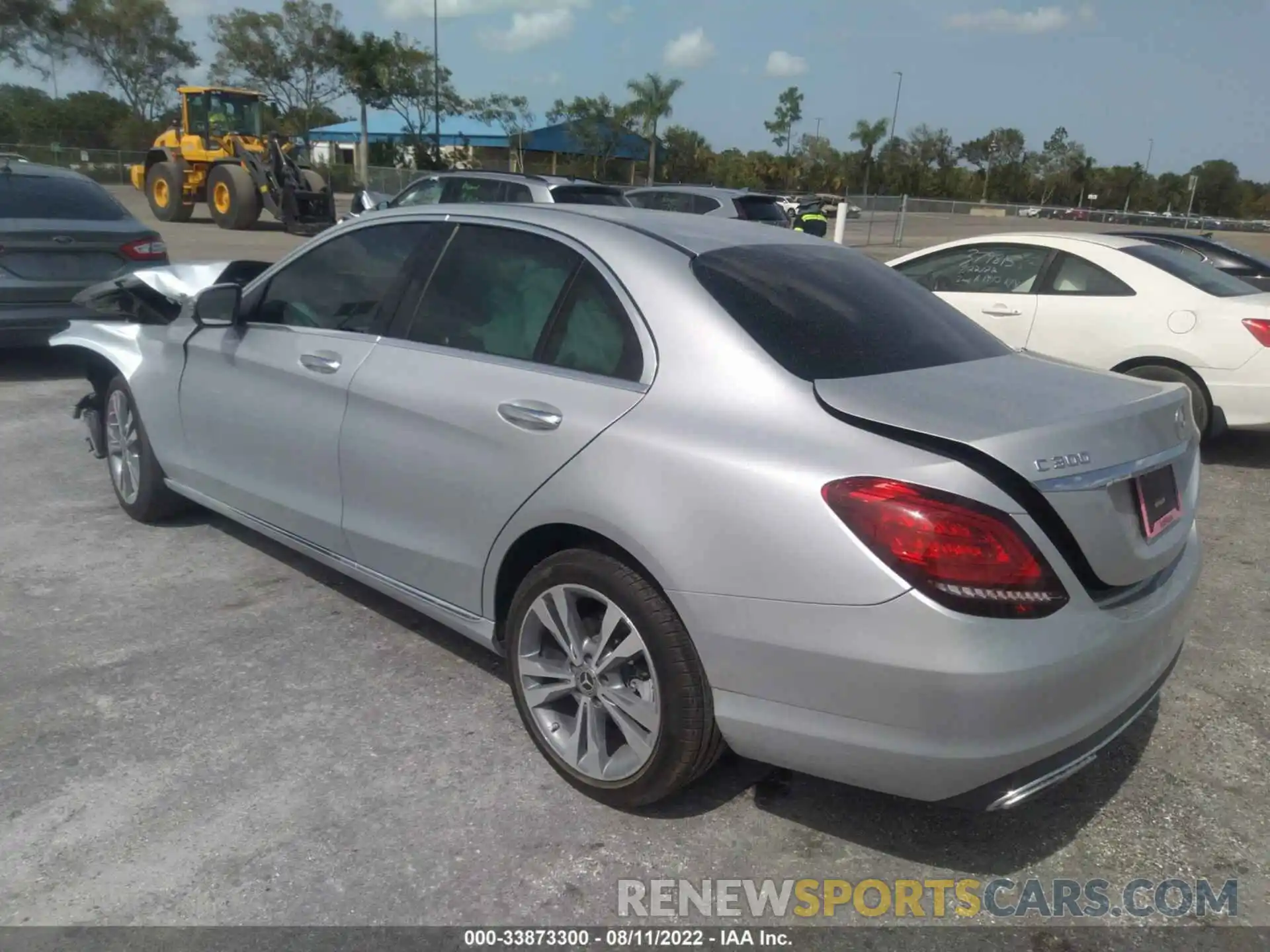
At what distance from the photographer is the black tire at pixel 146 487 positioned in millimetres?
4781

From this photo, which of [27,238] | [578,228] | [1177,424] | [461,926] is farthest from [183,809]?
[27,238]

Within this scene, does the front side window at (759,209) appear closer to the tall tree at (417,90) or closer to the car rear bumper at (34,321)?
the car rear bumper at (34,321)

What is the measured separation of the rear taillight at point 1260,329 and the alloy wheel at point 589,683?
5.70m

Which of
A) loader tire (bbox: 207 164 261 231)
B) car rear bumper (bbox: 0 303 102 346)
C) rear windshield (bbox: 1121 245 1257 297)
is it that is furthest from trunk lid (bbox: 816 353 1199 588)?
loader tire (bbox: 207 164 261 231)

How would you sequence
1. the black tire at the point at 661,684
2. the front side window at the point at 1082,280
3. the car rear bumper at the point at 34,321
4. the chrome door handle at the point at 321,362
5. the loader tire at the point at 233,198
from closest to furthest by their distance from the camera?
the black tire at the point at 661,684, the chrome door handle at the point at 321,362, the front side window at the point at 1082,280, the car rear bumper at the point at 34,321, the loader tire at the point at 233,198

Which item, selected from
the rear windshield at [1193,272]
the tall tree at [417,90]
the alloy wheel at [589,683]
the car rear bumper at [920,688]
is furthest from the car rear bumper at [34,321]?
the tall tree at [417,90]

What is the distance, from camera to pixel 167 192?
80.0 ft

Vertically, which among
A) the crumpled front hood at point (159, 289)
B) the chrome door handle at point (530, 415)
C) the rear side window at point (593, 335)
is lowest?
the crumpled front hood at point (159, 289)

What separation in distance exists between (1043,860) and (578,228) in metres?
2.25

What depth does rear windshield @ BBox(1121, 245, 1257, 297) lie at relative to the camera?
698cm

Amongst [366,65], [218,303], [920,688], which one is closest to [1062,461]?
[920,688]

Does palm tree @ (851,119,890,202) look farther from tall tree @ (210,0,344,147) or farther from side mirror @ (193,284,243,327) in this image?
side mirror @ (193,284,243,327)

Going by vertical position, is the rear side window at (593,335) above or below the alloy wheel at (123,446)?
above

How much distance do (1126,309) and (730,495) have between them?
564cm
